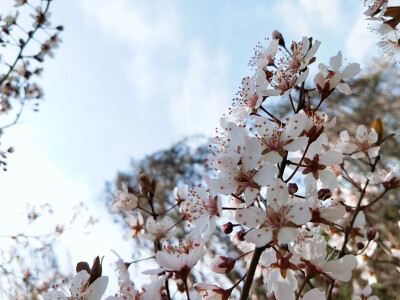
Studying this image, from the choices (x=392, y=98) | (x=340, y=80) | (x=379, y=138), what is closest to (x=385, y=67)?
(x=392, y=98)

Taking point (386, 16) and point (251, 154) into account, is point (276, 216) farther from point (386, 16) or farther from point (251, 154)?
point (386, 16)

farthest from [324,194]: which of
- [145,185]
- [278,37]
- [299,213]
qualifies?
[145,185]

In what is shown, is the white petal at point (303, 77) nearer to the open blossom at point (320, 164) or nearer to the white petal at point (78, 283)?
the open blossom at point (320, 164)

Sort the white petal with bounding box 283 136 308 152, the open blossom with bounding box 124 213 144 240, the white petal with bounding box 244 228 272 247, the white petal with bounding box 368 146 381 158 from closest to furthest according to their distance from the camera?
1. the white petal with bounding box 244 228 272 247
2. the white petal with bounding box 283 136 308 152
3. the white petal with bounding box 368 146 381 158
4. the open blossom with bounding box 124 213 144 240

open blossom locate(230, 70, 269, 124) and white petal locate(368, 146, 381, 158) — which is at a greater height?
white petal locate(368, 146, 381, 158)

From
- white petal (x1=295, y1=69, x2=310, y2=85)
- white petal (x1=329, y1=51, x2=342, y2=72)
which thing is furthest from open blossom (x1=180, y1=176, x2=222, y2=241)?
white petal (x1=329, y1=51, x2=342, y2=72)

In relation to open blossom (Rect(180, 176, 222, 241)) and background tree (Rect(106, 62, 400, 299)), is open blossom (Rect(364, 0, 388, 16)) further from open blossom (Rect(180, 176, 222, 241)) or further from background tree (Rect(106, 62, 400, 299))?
background tree (Rect(106, 62, 400, 299))

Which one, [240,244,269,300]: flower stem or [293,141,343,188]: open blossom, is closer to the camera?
[240,244,269,300]: flower stem
